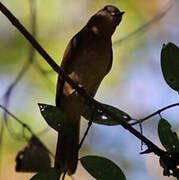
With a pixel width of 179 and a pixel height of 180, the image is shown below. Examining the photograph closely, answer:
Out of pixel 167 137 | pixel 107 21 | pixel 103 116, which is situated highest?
pixel 107 21

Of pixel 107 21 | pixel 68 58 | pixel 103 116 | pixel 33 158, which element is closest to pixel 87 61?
pixel 68 58

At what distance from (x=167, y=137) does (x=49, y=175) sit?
1.46 feet

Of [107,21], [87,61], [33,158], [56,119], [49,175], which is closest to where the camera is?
[49,175]

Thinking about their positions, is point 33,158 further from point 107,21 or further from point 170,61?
point 107,21

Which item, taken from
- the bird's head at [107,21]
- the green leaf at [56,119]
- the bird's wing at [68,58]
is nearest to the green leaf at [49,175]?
the green leaf at [56,119]

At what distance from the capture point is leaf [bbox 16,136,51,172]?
2.34 m

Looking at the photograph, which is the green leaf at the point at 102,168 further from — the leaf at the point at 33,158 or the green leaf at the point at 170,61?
the leaf at the point at 33,158

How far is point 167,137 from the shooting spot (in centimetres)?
175

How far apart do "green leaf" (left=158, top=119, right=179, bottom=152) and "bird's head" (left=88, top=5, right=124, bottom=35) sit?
1.36 m

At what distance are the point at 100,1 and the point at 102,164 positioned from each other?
3.21 m

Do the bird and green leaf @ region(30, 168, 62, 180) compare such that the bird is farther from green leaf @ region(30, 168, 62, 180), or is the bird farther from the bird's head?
green leaf @ region(30, 168, 62, 180)

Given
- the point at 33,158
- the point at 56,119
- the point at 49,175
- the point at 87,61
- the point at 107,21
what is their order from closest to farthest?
the point at 49,175, the point at 56,119, the point at 33,158, the point at 87,61, the point at 107,21

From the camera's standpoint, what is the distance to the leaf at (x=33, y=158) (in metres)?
2.34

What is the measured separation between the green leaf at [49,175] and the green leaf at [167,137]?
1.30 ft
